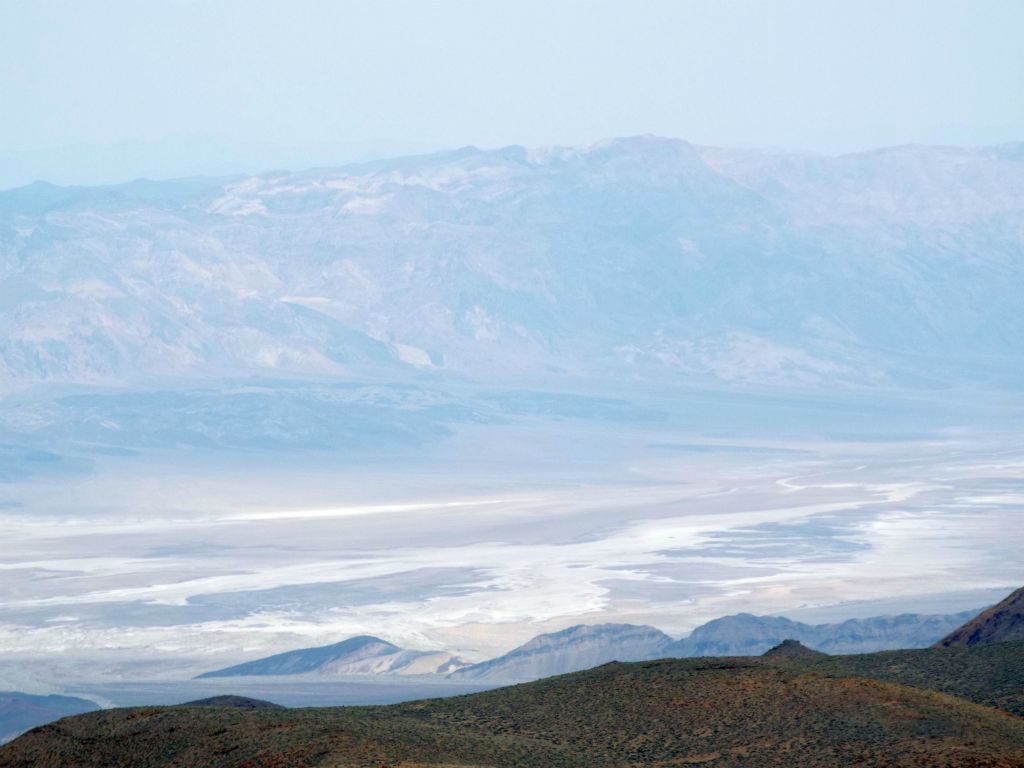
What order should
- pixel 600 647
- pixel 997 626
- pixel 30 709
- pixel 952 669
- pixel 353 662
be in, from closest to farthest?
pixel 952 669 < pixel 997 626 < pixel 30 709 < pixel 600 647 < pixel 353 662

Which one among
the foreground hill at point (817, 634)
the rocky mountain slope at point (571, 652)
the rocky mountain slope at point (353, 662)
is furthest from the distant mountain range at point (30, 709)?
the foreground hill at point (817, 634)

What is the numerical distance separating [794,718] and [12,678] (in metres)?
88.4

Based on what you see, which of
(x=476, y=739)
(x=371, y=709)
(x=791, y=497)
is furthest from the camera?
(x=791, y=497)

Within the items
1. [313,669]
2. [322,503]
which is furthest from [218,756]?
[322,503]

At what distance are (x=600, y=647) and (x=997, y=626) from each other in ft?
195

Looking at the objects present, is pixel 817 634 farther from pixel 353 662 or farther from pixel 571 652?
pixel 353 662

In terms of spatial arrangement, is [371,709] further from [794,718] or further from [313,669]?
[313,669]

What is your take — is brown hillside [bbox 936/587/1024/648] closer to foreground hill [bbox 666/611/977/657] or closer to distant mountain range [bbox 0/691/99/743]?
distant mountain range [bbox 0/691/99/743]

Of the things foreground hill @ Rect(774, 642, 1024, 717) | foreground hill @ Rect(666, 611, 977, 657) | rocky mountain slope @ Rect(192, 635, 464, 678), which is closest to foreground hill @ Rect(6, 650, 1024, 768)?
foreground hill @ Rect(774, 642, 1024, 717)

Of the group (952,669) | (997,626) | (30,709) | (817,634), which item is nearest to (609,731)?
(952,669)

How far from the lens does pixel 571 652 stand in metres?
109

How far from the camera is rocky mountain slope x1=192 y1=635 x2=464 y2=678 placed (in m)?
110

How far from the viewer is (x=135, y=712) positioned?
3153 cm

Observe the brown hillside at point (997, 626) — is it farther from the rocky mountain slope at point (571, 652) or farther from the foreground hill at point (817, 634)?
the rocky mountain slope at point (571, 652)
